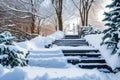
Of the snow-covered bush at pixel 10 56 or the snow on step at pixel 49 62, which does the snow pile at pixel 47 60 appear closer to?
the snow on step at pixel 49 62

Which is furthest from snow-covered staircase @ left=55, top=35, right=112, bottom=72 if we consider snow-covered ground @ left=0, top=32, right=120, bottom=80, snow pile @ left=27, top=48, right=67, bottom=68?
snow pile @ left=27, top=48, right=67, bottom=68

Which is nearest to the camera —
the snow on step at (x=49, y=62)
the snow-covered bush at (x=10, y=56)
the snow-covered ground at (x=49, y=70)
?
the snow-covered ground at (x=49, y=70)

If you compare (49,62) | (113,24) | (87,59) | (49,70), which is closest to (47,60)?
(49,62)

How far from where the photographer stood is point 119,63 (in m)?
7.82

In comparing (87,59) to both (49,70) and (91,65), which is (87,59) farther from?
(49,70)

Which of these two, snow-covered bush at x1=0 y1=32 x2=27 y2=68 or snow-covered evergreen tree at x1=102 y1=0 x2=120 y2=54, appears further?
snow-covered evergreen tree at x1=102 y1=0 x2=120 y2=54

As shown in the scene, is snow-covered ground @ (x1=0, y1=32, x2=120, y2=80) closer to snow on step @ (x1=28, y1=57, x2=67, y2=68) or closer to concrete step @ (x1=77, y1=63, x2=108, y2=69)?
snow on step @ (x1=28, y1=57, x2=67, y2=68)

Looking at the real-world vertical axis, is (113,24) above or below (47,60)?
above

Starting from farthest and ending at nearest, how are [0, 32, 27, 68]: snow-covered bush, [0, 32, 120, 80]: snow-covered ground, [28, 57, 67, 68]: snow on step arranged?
[28, 57, 67, 68]: snow on step, [0, 32, 27, 68]: snow-covered bush, [0, 32, 120, 80]: snow-covered ground

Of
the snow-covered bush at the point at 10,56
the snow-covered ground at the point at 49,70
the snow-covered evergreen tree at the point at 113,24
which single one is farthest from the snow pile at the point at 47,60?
the snow-covered bush at the point at 10,56

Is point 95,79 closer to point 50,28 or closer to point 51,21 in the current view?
point 51,21

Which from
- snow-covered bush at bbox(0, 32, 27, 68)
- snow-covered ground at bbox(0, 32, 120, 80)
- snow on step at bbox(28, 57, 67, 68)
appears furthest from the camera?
snow on step at bbox(28, 57, 67, 68)

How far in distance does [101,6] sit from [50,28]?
1294 cm

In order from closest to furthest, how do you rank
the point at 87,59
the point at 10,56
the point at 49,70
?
the point at 10,56 < the point at 49,70 < the point at 87,59
